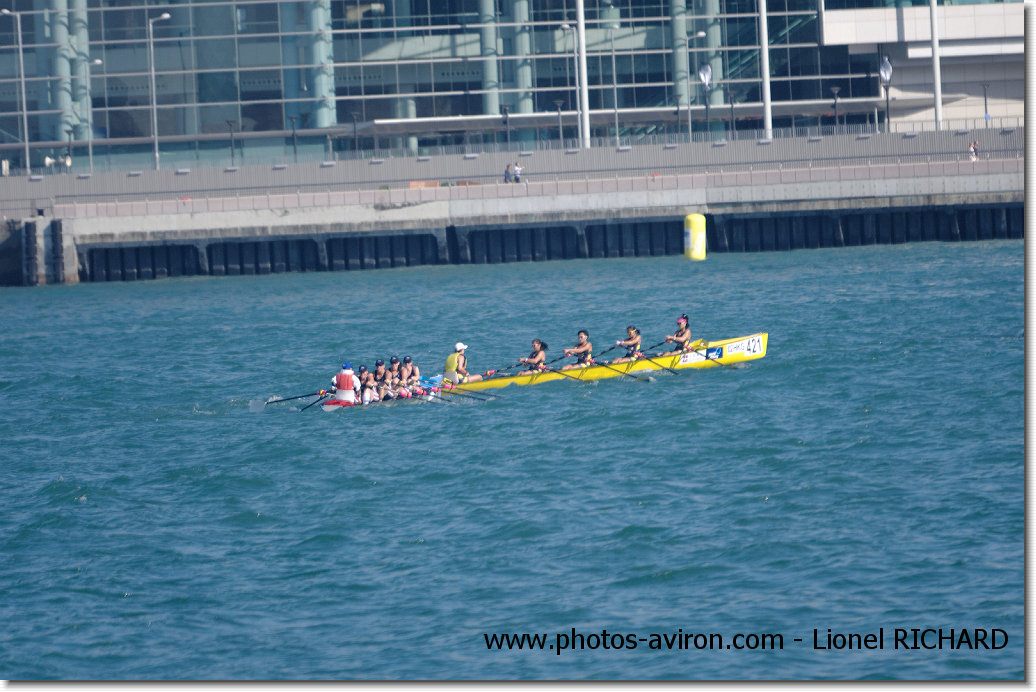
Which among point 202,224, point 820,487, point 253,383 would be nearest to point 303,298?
point 202,224

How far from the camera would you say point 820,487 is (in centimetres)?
2342

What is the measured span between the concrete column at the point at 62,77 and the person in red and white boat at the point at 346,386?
54640mm

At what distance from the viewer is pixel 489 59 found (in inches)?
3194

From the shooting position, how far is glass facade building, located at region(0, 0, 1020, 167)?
262ft

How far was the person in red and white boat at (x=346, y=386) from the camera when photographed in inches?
1233

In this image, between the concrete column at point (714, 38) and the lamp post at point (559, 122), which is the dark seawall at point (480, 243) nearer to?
the lamp post at point (559, 122)

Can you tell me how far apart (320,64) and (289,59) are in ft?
6.98

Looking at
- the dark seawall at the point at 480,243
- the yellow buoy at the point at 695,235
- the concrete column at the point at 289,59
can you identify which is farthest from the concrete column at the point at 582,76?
the concrete column at the point at 289,59

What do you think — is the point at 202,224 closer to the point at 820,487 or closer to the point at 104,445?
the point at 104,445

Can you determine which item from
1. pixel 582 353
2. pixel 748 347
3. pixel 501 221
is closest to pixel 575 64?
pixel 501 221

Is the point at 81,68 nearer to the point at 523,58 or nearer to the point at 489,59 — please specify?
the point at 489,59

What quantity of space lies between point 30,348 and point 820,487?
96.2 feet

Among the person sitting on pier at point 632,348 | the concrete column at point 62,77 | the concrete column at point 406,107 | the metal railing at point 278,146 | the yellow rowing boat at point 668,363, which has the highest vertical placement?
the concrete column at point 62,77

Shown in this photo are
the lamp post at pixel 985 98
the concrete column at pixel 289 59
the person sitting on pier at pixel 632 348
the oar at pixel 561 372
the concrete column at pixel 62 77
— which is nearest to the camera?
the oar at pixel 561 372
